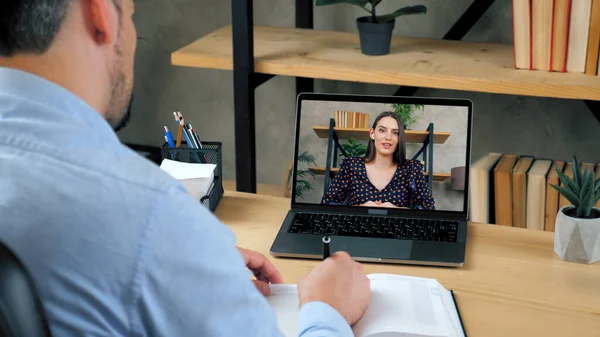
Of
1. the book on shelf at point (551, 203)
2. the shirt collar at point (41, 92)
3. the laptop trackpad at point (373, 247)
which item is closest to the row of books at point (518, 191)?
the book on shelf at point (551, 203)

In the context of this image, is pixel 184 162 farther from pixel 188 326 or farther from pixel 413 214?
pixel 188 326

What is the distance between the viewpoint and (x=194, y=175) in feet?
5.18

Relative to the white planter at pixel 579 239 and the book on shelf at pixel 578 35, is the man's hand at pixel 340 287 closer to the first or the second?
the white planter at pixel 579 239

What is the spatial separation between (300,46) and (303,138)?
1.54 ft

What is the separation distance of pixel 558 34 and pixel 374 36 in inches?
15.9

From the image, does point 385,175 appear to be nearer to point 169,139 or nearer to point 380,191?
point 380,191

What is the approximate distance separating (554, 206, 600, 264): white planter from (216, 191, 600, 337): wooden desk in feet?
0.05

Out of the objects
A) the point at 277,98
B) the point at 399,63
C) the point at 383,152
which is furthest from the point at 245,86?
the point at 277,98

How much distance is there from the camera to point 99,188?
0.69 m

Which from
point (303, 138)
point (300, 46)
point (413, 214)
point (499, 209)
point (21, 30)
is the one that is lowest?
point (499, 209)

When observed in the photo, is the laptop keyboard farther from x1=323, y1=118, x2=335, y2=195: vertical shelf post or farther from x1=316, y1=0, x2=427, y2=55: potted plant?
x1=316, y1=0, x2=427, y2=55: potted plant

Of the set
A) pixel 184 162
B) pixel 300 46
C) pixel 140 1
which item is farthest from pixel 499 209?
pixel 140 1

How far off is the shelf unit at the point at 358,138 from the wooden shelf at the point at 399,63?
23 centimetres

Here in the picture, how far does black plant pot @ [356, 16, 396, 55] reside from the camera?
6.04ft
